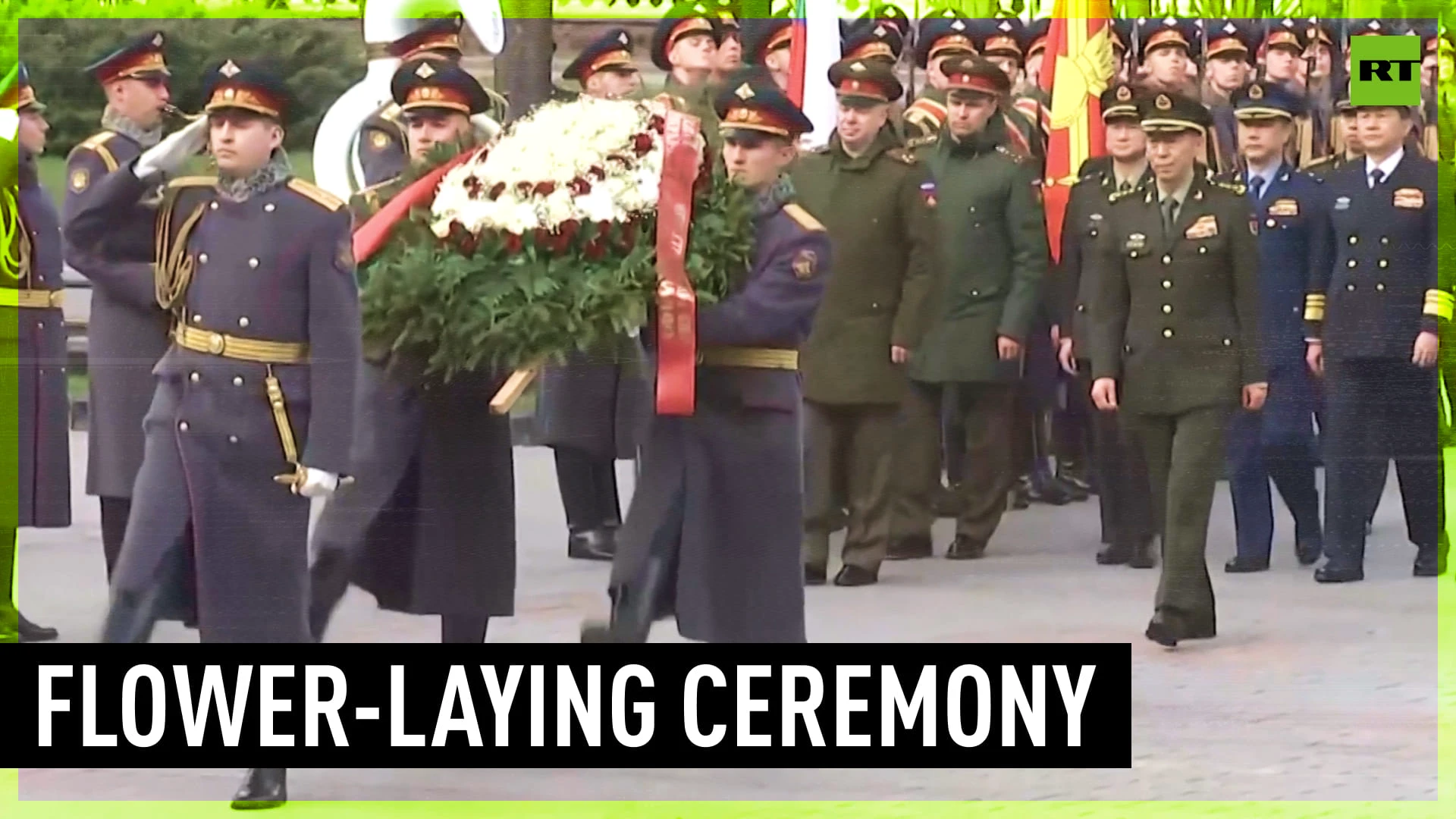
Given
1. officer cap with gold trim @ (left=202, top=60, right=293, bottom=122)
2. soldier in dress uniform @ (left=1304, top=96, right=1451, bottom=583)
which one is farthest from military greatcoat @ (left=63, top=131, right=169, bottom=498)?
soldier in dress uniform @ (left=1304, top=96, right=1451, bottom=583)

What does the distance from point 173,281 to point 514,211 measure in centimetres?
86

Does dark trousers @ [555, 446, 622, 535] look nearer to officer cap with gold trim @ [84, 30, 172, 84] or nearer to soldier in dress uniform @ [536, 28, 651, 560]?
soldier in dress uniform @ [536, 28, 651, 560]

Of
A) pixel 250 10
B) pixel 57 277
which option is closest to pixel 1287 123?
pixel 250 10

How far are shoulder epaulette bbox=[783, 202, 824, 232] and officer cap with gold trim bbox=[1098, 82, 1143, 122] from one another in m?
0.75

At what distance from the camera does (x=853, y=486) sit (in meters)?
5.33

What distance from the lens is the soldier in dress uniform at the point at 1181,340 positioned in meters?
5.34

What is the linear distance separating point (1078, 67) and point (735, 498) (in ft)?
4.29

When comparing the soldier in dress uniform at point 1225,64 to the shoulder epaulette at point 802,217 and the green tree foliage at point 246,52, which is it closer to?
the shoulder epaulette at point 802,217

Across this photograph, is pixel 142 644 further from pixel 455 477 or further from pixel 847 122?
pixel 847 122

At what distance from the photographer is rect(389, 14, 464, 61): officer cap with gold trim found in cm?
517

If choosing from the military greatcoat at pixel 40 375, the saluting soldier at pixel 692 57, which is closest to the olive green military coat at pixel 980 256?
the saluting soldier at pixel 692 57

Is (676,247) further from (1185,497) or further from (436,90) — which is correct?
(1185,497)

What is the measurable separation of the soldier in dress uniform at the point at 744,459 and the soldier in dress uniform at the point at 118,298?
1.18m

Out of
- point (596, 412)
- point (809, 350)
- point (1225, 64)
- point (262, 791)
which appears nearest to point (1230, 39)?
point (1225, 64)
